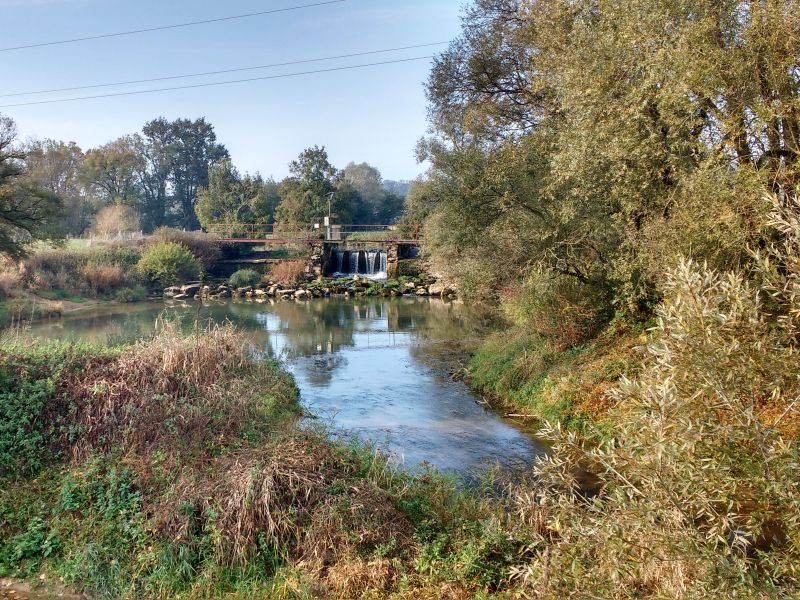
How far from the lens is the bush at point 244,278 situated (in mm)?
39219

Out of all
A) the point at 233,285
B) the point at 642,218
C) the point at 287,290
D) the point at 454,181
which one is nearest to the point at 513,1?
the point at 454,181

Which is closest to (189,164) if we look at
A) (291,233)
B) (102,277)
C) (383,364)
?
(291,233)

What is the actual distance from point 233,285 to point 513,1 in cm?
2607

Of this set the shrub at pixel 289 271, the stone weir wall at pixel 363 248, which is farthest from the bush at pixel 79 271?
the stone weir wall at pixel 363 248

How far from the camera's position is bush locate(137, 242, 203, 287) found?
121ft

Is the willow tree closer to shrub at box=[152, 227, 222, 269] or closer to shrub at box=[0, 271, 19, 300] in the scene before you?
shrub at box=[0, 271, 19, 300]

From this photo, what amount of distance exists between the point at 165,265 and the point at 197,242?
521cm

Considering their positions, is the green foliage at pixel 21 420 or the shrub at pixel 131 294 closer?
the green foliage at pixel 21 420

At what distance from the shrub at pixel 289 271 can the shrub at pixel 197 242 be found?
14.2 ft

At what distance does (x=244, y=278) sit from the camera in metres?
39.5

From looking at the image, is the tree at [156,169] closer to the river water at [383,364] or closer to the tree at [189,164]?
the tree at [189,164]

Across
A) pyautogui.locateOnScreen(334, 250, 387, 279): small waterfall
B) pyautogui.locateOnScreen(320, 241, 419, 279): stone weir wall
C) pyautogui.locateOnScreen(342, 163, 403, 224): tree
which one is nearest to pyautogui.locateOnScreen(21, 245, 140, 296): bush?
pyautogui.locateOnScreen(320, 241, 419, 279): stone weir wall

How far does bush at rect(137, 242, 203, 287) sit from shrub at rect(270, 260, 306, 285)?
17.0ft

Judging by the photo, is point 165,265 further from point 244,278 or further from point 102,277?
point 244,278
